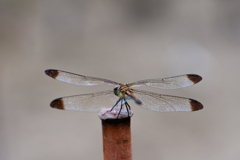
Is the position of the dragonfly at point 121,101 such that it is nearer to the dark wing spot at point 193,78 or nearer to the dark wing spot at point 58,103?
the dark wing spot at point 58,103

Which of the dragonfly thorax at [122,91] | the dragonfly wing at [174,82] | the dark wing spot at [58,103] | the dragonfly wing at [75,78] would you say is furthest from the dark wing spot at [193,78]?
the dark wing spot at [58,103]

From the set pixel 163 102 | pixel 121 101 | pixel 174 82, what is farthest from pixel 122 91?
pixel 174 82

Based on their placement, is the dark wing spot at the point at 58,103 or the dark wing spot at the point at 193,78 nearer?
the dark wing spot at the point at 58,103

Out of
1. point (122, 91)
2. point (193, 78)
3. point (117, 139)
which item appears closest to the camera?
point (117, 139)

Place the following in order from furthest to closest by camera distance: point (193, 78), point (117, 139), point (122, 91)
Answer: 1. point (193, 78)
2. point (122, 91)
3. point (117, 139)

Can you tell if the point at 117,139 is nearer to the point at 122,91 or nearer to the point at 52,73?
the point at 122,91

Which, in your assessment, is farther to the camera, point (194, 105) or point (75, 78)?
point (75, 78)

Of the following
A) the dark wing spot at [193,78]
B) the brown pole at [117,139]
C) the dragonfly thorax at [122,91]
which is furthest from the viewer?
the dark wing spot at [193,78]

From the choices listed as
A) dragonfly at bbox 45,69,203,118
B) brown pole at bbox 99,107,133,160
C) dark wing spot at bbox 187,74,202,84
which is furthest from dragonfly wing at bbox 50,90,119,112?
dark wing spot at bbox 187,74,202,84
